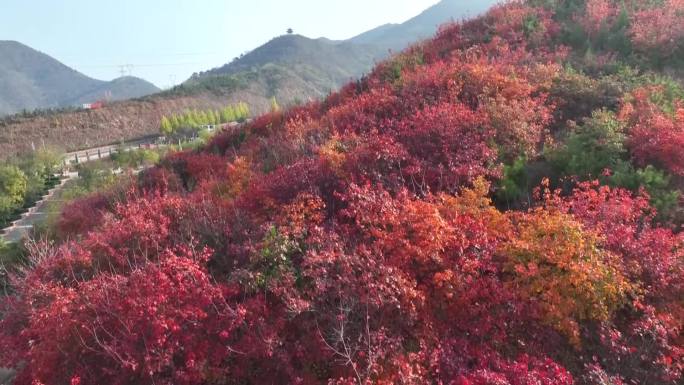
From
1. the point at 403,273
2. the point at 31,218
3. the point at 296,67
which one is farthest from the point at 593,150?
the point at 296,67

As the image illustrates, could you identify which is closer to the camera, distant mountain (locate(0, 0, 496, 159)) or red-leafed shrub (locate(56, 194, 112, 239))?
red-leafed shrub (locate(56, 194, 112, 239))

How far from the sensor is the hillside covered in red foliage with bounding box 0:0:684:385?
6.34 meters

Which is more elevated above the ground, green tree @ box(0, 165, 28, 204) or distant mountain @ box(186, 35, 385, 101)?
distant mountain @ box(186, 35, 385, 101)

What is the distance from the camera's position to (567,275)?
6375 mm

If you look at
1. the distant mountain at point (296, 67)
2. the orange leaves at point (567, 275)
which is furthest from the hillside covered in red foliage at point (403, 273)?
the distant mountain at point (296, 67)

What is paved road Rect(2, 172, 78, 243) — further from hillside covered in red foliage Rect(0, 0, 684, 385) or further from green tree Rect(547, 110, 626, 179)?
green tree Rect(547, 110, 626, 179)

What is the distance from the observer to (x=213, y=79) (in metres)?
95.8

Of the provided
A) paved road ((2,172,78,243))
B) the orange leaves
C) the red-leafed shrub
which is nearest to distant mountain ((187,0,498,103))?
paved road ((2,172,78,243))

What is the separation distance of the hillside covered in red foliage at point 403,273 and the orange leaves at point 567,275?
1.1 inches

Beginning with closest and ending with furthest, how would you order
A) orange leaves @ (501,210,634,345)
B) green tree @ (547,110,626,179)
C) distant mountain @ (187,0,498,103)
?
orange leaves @ (501,210,634,345) < green tree @ (547,110,626,179) < distant mountain @ (187,0,498,103)

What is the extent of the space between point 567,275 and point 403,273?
2131mm

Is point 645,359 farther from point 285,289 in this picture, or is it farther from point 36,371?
point 36,371

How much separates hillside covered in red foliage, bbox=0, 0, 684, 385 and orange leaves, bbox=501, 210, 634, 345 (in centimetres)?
3

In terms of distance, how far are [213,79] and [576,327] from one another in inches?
3813
